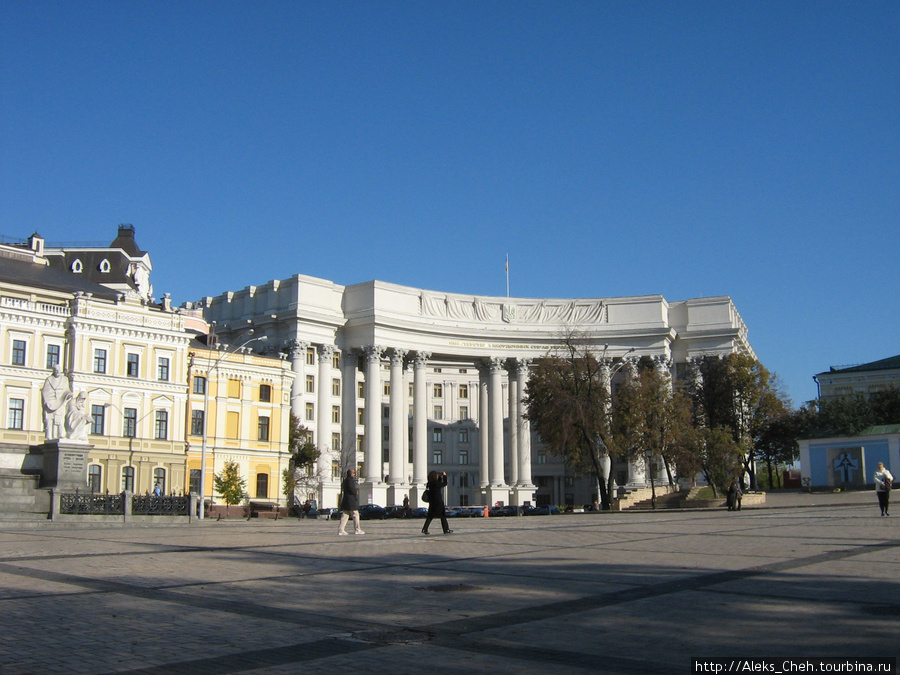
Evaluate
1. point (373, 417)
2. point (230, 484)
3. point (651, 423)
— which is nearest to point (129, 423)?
point (230, 484)

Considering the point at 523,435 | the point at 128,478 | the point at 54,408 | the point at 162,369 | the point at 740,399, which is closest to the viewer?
the point at 54,408

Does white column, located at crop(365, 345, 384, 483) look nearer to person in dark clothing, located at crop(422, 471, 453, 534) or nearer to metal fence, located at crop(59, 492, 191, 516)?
metal fence, located at crop(59, 492, 191, 516)

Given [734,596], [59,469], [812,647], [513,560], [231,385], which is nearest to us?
A: [812,647]

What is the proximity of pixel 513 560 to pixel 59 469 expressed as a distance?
2644 centimetres

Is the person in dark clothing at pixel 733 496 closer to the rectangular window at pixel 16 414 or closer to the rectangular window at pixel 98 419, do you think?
the rectangular window at pixel 98 419

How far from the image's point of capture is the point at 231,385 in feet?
222

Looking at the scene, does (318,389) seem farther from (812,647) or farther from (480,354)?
(812,647)

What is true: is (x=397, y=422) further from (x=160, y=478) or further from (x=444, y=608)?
(x=444, y=608)

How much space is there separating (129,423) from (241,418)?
373 inches

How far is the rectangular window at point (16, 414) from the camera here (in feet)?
183

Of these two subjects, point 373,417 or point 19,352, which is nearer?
point 19,352

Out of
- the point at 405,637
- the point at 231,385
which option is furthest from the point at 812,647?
the point at 231,385

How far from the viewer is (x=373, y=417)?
90938 millimetres

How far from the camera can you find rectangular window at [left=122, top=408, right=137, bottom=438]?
59.9 metres
